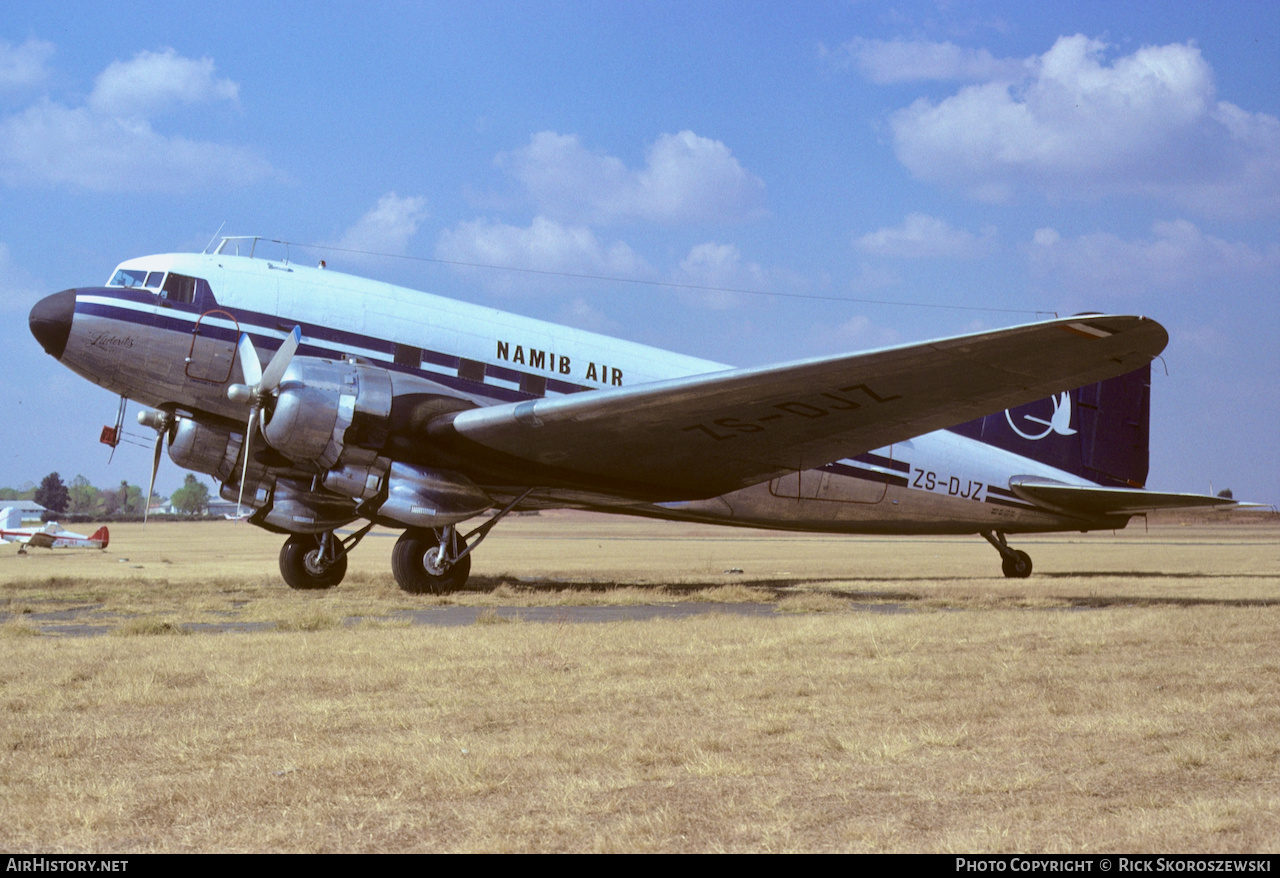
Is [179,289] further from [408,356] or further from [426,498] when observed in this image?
[426,498]

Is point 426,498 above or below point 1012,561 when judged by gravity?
above

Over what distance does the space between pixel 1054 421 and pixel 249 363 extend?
15.2m

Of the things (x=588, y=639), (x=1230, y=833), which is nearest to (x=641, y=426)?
(x=588, y=639)

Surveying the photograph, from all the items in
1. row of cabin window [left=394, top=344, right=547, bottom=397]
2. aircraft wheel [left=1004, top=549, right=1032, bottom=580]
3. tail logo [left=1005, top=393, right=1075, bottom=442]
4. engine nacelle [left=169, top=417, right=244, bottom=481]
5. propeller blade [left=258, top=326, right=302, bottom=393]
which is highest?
tail logo [left=1005, top=393, right=1075, bottom=442]

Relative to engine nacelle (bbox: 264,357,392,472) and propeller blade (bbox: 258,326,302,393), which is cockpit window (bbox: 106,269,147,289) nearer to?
propeller blade (bbox: 258,326,302,393)

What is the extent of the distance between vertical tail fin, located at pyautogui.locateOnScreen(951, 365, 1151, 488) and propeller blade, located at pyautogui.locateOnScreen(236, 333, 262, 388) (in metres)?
12.9

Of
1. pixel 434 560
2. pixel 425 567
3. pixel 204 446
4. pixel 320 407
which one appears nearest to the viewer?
pixel 320 407

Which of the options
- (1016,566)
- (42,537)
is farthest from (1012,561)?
(42,537)

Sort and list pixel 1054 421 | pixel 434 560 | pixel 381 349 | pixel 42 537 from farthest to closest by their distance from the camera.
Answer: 1. pixel 42 537
2. pixel 1054 421
3. pixel 434 560
4. pixel 381 349

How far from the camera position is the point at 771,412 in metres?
13.0

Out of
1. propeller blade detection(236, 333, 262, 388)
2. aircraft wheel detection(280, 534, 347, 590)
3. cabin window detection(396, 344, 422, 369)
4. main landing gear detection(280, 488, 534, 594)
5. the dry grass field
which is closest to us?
the dry grass field

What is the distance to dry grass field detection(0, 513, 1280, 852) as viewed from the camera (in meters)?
4.04

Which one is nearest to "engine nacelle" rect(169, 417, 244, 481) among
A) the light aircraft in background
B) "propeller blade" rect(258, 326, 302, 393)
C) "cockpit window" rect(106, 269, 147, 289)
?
"cockpit window" rect(106, 269, 147, 289)

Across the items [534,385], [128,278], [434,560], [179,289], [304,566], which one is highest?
[128,278]
